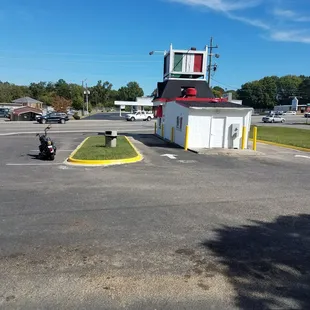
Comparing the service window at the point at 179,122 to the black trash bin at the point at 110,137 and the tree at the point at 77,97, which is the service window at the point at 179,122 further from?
the tree at the point at 77,97

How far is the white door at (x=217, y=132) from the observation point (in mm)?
17656

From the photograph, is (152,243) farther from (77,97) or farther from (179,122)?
(77,97)

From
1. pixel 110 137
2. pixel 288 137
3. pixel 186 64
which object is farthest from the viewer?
pixel 288 137

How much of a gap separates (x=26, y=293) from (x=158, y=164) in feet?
30.0

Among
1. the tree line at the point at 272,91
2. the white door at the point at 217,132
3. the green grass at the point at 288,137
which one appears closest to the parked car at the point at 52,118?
the green grass at the point at 288,137

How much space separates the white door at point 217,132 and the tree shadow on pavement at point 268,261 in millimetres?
12045

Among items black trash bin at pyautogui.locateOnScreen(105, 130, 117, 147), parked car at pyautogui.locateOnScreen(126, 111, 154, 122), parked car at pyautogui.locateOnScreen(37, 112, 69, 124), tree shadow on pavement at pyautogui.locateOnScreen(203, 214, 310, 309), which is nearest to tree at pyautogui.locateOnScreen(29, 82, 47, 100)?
parked car at pyautogui.locateOnScreen(126, 111, 154, 122)

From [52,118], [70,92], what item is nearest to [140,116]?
[52,118]

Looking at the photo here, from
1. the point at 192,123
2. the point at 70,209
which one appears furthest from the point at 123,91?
the point at 70,209

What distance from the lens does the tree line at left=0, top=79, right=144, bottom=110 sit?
112562 millimetres

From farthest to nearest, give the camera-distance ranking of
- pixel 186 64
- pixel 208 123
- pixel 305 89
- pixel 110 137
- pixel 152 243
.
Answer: pixel 305 89 → pixel 186 64 → pixel 208 123 → pixel 110 137 → pixel 152 243

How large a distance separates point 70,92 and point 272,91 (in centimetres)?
8543

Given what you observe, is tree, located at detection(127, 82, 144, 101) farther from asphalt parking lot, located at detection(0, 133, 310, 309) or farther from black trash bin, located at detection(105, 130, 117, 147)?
asphalt parking lot, located at detection(0, 133, 310, 309)

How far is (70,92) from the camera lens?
119 m
